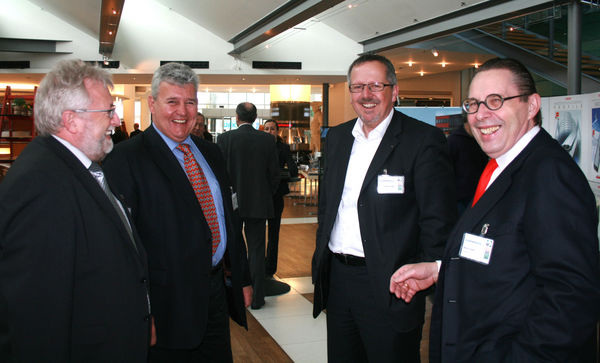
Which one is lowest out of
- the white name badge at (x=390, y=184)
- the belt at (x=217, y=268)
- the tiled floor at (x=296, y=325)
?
the tiled floor at (x=296, y=325)

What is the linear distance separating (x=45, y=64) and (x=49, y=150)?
49.8 feet

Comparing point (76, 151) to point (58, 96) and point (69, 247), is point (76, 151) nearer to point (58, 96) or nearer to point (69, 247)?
point (58, 96)

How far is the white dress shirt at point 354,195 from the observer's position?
2223mm

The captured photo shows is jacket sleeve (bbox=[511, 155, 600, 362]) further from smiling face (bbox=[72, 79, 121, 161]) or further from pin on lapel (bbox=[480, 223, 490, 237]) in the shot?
smiling face (bbox=[72, 79, 121, 161])

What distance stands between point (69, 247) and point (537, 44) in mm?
7659

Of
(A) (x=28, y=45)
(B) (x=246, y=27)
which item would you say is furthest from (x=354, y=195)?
(A) (x=28, y=45)

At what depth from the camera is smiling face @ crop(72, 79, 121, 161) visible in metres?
1.67

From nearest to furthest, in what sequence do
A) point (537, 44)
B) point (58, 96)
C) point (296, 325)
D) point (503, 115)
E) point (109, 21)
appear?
point (503, 115), point (58, 96), point (296, 325), point (537, 44), point (109, 21)

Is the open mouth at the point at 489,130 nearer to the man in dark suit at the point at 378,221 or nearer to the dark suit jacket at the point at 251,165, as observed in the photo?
the man in dark suit at the point at 378,221

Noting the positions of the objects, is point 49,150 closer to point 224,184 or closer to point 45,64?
point 224,184

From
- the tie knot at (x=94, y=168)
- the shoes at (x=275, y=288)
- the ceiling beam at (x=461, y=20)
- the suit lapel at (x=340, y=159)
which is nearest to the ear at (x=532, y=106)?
the suit lapel at (x=340, y=159)

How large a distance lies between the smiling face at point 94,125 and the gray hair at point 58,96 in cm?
3

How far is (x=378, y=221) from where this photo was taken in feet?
6.96

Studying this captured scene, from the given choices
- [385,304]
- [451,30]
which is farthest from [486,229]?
[451,30]
